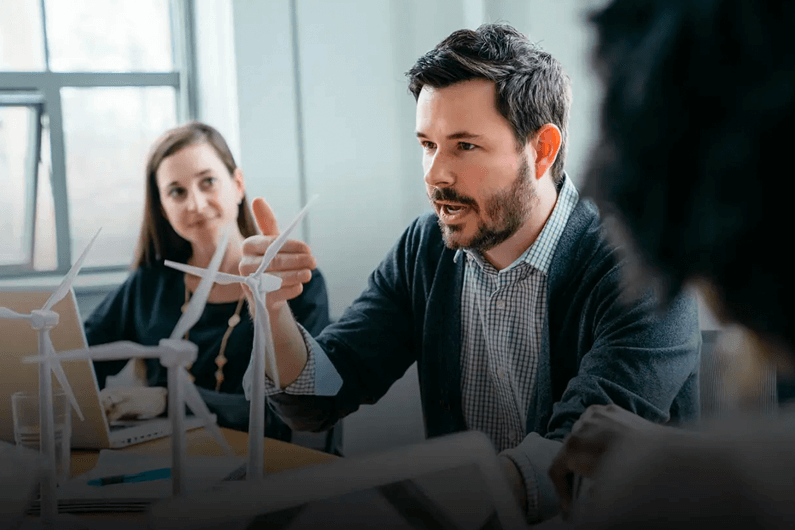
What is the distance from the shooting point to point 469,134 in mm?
1682

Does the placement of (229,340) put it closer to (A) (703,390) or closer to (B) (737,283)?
(A) (703,390)

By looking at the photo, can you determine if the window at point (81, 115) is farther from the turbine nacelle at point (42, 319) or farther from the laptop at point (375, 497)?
the laptop at point (375, 497)

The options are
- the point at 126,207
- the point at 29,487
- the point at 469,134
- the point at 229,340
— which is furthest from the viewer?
the point at 126,207

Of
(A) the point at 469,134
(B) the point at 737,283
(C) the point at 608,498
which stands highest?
(A) the point at 469,134

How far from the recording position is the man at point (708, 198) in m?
0.61

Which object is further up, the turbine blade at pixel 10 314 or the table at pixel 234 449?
the turbine blade at pixel 10 314

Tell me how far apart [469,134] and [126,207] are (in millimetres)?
2022

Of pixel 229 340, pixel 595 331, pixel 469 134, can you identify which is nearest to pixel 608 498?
pixel 595 331

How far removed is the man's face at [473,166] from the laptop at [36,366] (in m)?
0.77

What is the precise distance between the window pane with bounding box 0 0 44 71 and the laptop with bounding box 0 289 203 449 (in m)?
2.08

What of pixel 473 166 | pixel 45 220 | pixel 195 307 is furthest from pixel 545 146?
pixel 45 220

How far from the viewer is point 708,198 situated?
0.66 metres

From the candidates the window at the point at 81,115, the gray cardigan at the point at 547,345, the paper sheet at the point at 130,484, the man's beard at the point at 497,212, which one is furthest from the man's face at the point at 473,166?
the window at the point at 81,115

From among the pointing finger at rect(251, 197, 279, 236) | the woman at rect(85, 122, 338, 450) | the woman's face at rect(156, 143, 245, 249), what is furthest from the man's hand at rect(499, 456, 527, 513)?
the woman's face at rect(156, 143, 245, 249)
